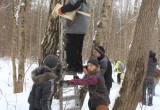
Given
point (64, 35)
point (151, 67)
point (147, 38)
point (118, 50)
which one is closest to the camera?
point (147, 38)

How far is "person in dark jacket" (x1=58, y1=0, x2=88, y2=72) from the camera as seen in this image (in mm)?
6520

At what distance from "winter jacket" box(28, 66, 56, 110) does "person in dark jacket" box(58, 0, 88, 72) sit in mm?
1076

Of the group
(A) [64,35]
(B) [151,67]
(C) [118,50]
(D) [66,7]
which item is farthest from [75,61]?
(C) [118,50]

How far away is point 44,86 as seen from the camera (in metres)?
5.53

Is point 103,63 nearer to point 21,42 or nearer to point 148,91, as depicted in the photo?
point 148,91

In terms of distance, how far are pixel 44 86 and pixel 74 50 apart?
56.2 inches

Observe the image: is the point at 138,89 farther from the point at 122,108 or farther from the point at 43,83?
the point at 43,83

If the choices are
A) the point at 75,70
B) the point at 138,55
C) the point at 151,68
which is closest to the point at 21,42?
the point at 151,68

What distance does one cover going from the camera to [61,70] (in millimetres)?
6027

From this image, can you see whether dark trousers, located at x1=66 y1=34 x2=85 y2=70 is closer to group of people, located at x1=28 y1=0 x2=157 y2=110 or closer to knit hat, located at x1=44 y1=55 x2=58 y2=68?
group of people, located at x1=28 y1=0 x2=157 y2=110

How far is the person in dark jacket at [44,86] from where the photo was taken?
18.0 ft

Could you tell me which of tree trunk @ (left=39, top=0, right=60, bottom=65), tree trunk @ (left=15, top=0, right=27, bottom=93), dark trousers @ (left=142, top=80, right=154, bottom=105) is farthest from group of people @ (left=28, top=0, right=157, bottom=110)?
tree trunk @ (left=15, top=0, right=27, bottom=93)

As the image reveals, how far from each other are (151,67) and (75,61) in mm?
5168

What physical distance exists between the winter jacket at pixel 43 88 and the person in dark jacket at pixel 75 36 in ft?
3.53
